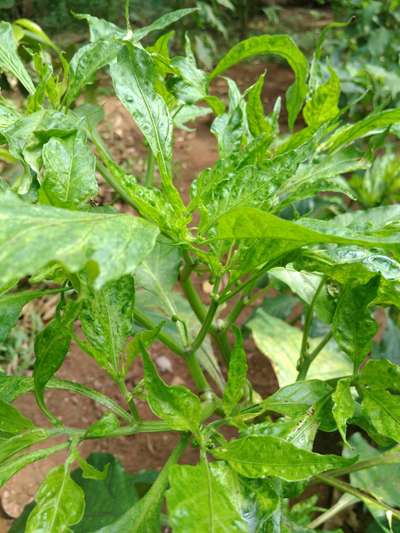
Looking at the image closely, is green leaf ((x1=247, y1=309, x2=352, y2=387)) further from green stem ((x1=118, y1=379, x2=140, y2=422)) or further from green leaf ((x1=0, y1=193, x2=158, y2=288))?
green leaf ((x1=0, y1=193, x2=158, y2=288))

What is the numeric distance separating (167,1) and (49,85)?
2.78m

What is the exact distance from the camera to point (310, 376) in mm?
927

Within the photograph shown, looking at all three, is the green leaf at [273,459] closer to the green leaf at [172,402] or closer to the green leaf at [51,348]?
the green leaf at [172,402]

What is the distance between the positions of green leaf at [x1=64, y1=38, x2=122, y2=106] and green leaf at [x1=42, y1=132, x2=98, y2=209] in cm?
11

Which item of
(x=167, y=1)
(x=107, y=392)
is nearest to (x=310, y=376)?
(x=107, y=392)

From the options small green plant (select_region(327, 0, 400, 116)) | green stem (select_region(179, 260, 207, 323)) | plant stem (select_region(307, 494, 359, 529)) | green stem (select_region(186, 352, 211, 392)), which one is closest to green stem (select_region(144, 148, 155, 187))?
green stem (select_region(179, 260, 207, 323))

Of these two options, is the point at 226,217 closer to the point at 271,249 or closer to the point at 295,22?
the point at 271,249

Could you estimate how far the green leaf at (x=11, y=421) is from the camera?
53 cm

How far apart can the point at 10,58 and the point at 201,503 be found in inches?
18.1

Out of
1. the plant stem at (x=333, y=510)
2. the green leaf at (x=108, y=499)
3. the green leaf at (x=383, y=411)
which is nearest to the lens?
the green leaf at (x=383, y=411)

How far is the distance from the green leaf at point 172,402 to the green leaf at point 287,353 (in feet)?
1.32

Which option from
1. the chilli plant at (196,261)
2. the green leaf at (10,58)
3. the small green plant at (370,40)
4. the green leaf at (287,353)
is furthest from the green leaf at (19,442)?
the small green plant at (370,40)

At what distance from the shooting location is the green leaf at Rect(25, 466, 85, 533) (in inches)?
19.3

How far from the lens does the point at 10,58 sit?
60 centimetres
